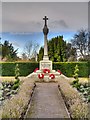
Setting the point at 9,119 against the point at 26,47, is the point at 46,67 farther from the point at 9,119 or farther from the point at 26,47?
the point at 9,119

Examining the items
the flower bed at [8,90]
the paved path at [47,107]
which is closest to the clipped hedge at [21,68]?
the flower bed at [8,90]

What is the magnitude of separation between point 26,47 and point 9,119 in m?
7.99

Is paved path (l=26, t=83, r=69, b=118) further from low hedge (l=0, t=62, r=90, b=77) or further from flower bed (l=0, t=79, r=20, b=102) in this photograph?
low hedge (l=0, t=62, r=90, b=77)

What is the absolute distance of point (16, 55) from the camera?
10109 millimetres

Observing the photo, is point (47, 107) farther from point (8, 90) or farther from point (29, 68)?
point (29, 68)

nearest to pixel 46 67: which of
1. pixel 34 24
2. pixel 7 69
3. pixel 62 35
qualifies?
pixel 34 24

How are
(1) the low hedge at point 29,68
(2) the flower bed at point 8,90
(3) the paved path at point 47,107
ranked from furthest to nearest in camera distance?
(1) the low hedge at point 29,68
(2) the flower bed at point 8,90
(3) the paved path at point 47,107

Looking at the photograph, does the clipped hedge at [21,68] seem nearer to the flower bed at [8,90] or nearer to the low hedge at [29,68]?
the low hedge at [29,68]

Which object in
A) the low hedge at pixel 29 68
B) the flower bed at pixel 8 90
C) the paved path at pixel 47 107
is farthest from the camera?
the low hedge at pixel 29 68

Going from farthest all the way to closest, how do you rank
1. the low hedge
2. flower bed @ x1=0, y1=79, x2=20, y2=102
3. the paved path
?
the low hedge, flower bed @ x1=0, y1=79, x2=20, y2=102, the paved path

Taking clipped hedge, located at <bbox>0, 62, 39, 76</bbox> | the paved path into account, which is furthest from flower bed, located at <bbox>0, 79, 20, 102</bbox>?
clipped hedge, located at <bbox>0, 62, 39, 76</bbox>

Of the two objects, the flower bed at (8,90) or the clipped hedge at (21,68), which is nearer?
the flower bed at (8,90)

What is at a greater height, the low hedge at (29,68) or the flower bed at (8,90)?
the low hedge at (29,68)

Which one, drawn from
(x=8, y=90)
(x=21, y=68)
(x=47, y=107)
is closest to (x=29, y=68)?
(x=21, y=68)
